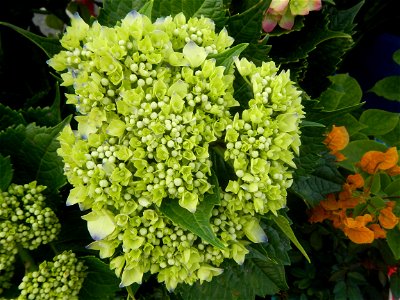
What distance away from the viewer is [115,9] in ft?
2.10

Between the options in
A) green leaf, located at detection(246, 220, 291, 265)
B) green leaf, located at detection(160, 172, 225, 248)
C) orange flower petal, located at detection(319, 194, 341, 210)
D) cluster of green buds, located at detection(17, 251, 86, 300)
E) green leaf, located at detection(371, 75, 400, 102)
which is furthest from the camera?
green leaf, located at detection(371, 75, 400, 102)

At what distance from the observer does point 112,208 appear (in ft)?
1.68

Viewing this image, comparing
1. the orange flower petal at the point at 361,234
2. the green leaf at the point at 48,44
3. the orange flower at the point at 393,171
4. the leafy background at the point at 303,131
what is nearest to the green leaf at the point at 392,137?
the leafy background at the point at 303,131

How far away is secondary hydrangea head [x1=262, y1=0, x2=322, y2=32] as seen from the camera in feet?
2.26

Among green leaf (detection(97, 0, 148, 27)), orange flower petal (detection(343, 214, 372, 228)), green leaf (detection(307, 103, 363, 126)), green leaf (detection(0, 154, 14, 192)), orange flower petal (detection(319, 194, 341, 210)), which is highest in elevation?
green leaf (detection(97, 0, 148, 27))

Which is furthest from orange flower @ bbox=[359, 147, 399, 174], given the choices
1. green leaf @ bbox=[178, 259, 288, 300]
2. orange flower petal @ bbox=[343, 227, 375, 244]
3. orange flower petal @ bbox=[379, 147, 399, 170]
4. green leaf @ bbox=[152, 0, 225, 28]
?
green leaf @ bbox=[152, 0, 225, 28]

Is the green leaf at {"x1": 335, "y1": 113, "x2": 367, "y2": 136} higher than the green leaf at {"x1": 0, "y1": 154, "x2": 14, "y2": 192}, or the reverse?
the green leaf at {"x1": 0, "y1": 154, "x2": 14, "y2": 192}

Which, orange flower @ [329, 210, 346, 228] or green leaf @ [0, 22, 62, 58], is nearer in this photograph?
green leaf @ [0, 22, 62, 58]

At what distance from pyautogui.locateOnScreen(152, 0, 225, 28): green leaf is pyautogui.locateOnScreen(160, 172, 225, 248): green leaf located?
22 cm

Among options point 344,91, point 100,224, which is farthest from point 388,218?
point 100,224

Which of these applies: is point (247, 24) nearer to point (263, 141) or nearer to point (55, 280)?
point (263, 141)

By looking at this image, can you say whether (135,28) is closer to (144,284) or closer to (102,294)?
(102,294)

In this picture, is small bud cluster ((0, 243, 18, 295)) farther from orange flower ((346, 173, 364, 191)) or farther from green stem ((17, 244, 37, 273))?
orange flower ((346, 173, 364, 191))

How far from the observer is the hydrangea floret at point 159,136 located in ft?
1.55
